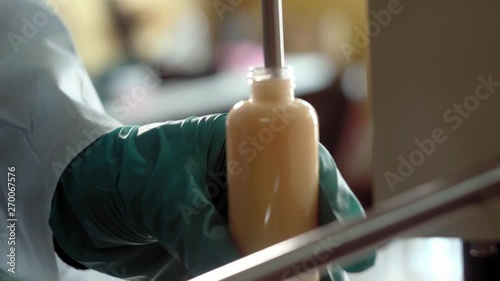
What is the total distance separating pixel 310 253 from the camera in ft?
0.74

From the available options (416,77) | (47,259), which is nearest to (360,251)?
(416,77)

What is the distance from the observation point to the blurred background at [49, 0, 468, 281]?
4.05 ft

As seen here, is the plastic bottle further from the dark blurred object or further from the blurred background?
the blurred background

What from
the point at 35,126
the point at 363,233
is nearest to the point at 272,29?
the point at 363,233

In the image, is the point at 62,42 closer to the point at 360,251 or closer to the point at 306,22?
the point at 360,251

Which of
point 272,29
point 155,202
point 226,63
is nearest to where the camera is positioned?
point 272,29

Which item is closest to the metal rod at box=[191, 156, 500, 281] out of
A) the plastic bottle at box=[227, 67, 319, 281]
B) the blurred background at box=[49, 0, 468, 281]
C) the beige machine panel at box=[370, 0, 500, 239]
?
the plastic bottle at box=[227, 67, 319, 281]

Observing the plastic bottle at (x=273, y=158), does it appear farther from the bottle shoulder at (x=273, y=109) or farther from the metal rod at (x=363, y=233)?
the metal rod at (x=363, y=233)

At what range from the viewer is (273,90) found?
1.17ft

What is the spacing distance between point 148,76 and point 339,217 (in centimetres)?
103

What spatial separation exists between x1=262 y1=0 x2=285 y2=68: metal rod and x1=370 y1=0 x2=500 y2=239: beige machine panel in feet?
0.45

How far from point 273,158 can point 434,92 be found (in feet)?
0.57

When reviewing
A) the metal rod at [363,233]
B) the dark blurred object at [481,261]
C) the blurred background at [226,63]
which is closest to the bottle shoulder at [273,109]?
the metal rod at [363,233]

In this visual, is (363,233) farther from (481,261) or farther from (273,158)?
(481,261)
